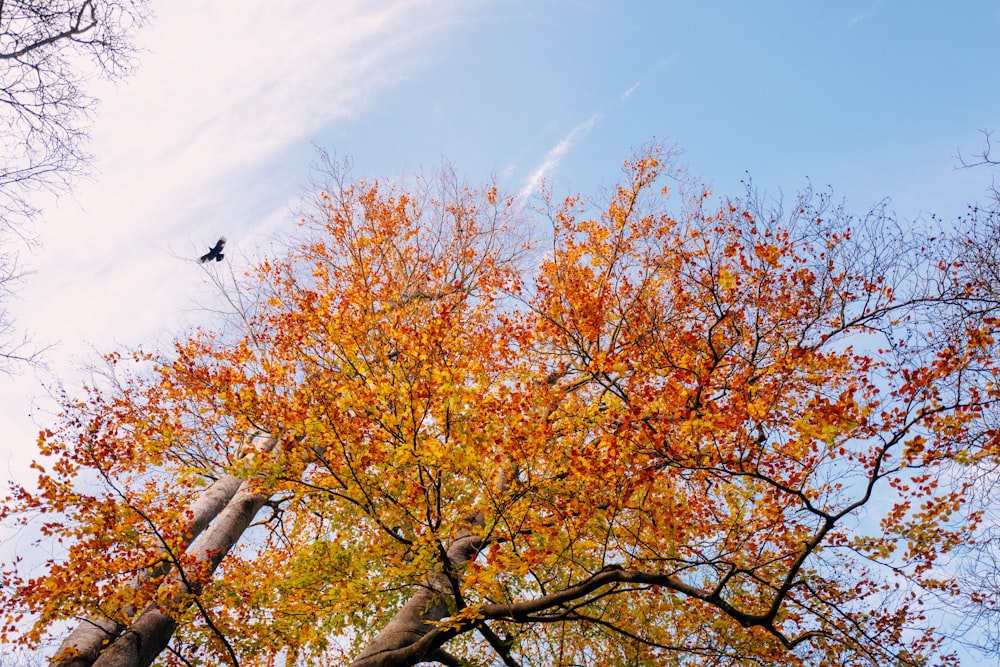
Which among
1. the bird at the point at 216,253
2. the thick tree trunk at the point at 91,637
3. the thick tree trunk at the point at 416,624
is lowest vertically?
the thick tree trunk at the point at 91,637

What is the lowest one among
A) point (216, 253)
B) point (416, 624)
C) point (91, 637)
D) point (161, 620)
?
Answer: point (91, 637)

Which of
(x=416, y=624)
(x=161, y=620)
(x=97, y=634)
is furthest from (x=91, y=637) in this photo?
(x=416, y=624)

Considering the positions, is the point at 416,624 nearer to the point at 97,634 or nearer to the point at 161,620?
the point at 161,620

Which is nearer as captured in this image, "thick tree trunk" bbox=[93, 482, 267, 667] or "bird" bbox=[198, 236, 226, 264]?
"thick tree trunk" bbox=[93, 482, 267, 667]

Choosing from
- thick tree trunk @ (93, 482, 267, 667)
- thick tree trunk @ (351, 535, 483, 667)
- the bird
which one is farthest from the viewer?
the bird

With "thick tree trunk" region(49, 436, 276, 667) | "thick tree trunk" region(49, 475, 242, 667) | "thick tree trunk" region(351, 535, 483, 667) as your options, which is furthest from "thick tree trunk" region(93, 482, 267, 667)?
"thick tree trunk" region(351, 535, 483, 667)

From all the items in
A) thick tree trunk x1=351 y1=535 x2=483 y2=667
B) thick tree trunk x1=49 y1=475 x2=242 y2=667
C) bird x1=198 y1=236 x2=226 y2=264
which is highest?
bird x1=198 y1=236 x2=226 y2=264

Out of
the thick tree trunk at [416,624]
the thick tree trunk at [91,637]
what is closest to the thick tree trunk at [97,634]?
the thick tree trunk at [91,637]

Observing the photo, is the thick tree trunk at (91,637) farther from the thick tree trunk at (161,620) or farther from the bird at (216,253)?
the bird at (216,253)

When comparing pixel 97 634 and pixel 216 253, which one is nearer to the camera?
pixel 97 634

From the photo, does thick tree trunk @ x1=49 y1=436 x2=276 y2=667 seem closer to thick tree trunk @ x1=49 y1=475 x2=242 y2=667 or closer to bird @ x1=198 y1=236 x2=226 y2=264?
thick tree trunk @ x1=49 y1=475 x2=242 y2=667

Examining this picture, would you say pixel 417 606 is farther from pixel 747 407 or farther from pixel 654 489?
pixel 747 407

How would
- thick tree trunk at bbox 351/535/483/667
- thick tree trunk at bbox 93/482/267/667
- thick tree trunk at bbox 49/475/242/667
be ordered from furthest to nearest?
thick tree trunk at bbox 93/482/267/667
thick tree trunk at bbox 49/475/242/667
thick tree trunk at bbox 351/535/483/667

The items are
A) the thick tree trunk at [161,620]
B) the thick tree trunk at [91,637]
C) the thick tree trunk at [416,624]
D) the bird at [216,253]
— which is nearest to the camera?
the thick tree trunk at [416,624]
